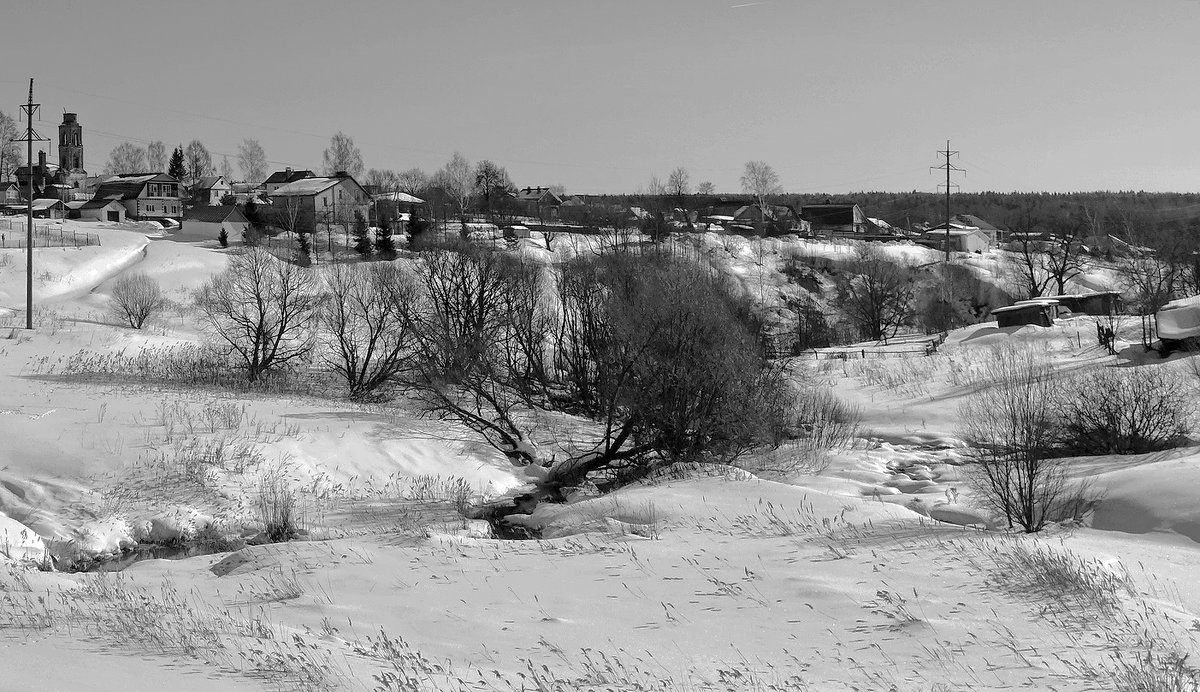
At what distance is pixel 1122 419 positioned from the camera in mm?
21109

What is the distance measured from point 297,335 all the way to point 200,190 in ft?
279

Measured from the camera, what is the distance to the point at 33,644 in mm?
8594

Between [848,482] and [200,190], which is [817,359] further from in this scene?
[200,190]

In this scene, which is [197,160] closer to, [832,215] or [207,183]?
[207,183]

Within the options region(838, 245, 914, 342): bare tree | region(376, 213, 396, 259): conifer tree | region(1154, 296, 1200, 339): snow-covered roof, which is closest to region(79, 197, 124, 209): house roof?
region(376, 213, 396, 259): conifer tree

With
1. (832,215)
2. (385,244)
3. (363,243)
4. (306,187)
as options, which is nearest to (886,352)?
(385,244)

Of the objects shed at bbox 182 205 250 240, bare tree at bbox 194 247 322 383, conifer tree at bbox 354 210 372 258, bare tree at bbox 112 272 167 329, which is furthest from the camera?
shed at bbox 182 205 250 240

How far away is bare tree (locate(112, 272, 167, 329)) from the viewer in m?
45.3

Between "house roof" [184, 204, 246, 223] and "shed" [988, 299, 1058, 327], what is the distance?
194ft

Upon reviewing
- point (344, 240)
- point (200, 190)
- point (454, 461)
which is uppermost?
point (200, 190)

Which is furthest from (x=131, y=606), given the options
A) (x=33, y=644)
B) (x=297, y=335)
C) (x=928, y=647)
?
(x=297, y=335)

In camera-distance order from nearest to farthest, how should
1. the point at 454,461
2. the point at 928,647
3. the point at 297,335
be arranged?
the point at 928,647 < the point at 454,461 < the point at 297,335

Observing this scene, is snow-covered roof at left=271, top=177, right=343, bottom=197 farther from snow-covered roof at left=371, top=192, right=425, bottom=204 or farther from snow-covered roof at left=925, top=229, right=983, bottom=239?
snow-covered roof at left=925, top=229, right=983, bottom=239

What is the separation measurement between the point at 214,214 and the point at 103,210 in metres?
20.1
